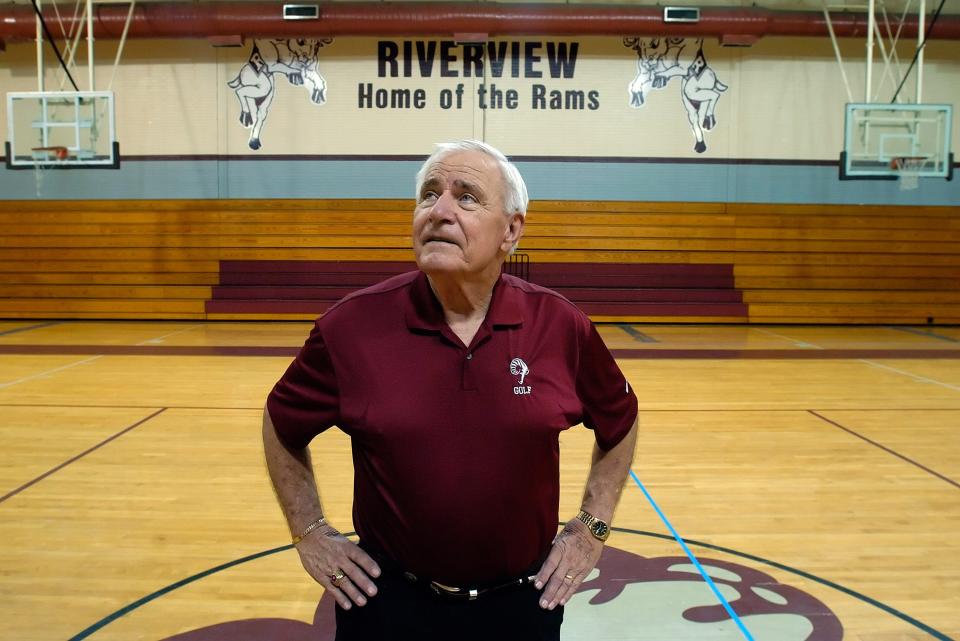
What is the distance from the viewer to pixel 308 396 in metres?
1.64

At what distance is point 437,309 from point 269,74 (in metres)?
12.6

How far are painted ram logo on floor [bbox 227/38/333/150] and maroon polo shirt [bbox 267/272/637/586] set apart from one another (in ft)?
40.6

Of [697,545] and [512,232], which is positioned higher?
[512,232]

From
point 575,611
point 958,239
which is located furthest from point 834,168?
point 575,611

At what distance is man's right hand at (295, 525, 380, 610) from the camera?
5.20ft

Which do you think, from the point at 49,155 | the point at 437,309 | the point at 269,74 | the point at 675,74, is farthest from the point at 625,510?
the point at 269,74

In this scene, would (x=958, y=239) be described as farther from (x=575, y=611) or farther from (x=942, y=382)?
(x=575, y=611)

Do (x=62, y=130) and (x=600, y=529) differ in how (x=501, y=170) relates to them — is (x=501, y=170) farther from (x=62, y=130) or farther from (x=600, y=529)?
(x=62, y=130)

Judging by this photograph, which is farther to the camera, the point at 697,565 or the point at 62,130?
the point at 62,130

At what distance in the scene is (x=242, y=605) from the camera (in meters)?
2.80

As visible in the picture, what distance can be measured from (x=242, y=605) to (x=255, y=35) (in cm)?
1127

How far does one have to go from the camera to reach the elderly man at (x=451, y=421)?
1.52 meters

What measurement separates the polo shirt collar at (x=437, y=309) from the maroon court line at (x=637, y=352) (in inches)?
282

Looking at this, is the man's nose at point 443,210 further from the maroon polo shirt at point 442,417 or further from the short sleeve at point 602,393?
the short sleeve at point 602,393
